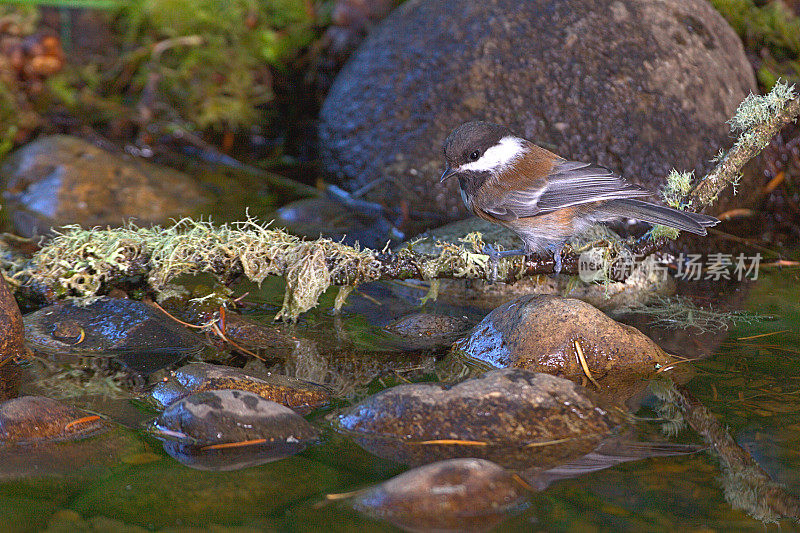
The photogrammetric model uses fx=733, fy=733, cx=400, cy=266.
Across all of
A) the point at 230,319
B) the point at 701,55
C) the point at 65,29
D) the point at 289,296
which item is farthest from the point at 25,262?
the point at 701,55

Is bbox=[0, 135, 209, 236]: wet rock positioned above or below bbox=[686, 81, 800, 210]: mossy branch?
below

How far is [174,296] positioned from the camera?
4.65m

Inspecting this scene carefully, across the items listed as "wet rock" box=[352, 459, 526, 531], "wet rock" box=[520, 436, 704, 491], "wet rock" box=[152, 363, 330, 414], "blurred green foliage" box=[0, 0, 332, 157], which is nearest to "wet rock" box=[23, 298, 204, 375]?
"wet rock" box=[152, 363, 330, 414]

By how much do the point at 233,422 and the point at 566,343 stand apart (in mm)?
1790

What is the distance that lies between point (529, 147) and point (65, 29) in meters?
6.44

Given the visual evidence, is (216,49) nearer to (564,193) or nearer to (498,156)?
(498,156)

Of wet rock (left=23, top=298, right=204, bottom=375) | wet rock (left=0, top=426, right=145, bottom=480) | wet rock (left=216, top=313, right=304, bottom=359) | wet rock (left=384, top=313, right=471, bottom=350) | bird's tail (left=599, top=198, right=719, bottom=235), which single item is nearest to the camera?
wet rock (left=0, top=426, right=145, bottom=480)

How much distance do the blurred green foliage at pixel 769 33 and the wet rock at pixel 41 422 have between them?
6.38 metres

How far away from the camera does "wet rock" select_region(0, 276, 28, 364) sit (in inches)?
150

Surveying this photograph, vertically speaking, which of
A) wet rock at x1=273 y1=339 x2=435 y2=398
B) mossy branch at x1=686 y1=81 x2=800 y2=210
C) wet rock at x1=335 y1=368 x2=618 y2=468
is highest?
mossy branch at x1=686 y1=81 x2=800 y2=210

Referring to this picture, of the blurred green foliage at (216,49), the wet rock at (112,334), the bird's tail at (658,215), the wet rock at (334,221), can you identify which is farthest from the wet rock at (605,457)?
the blurred green foliage at (216,49)

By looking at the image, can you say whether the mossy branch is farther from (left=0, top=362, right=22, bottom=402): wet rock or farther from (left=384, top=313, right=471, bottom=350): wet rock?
(left=0, top=362, right=22, bottom=402): wet rock

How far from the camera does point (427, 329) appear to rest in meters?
4.53

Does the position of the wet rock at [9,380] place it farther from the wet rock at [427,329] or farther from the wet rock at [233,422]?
the wet rock at [427,329]
